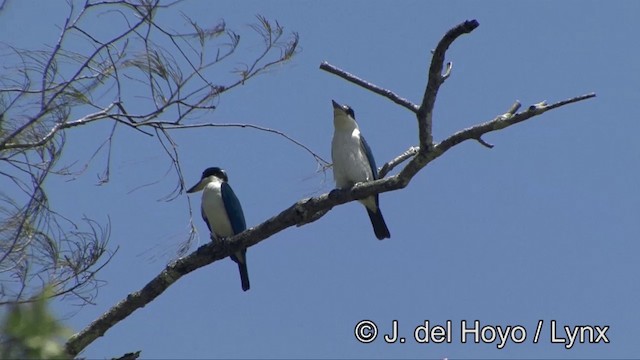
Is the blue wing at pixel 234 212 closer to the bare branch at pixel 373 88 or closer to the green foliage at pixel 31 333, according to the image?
the bare branch at pixel 373 88

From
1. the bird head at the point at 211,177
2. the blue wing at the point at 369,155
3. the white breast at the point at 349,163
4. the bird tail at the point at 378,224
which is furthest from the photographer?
the bird head at the point at 211,177

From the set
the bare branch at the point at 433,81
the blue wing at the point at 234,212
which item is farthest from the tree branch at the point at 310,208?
the blue wing at the point at 234,212

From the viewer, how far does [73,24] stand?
5.43 metres

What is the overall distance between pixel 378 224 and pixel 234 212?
4.99 feet

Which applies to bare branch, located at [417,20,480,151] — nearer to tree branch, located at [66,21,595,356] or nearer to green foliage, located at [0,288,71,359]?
tree branch, located at [66,21,595,356]

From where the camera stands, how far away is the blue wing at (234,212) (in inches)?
382

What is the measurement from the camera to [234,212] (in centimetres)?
973

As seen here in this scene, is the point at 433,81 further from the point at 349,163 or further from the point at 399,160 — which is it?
the point at 349,163

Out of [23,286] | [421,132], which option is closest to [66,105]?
[23,286]

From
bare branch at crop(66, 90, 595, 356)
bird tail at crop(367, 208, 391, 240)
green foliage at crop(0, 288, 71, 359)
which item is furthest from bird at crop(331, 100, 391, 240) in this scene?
green foliage at crop(0, 288, 71, 359)

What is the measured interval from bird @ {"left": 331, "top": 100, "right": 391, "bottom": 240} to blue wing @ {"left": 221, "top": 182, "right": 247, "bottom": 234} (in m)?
1.19

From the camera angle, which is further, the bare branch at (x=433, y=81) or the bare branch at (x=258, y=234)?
the bare branch at (x=258, y=234)

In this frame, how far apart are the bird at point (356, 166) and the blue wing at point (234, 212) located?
119 centimetres

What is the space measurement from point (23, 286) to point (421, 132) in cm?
243
